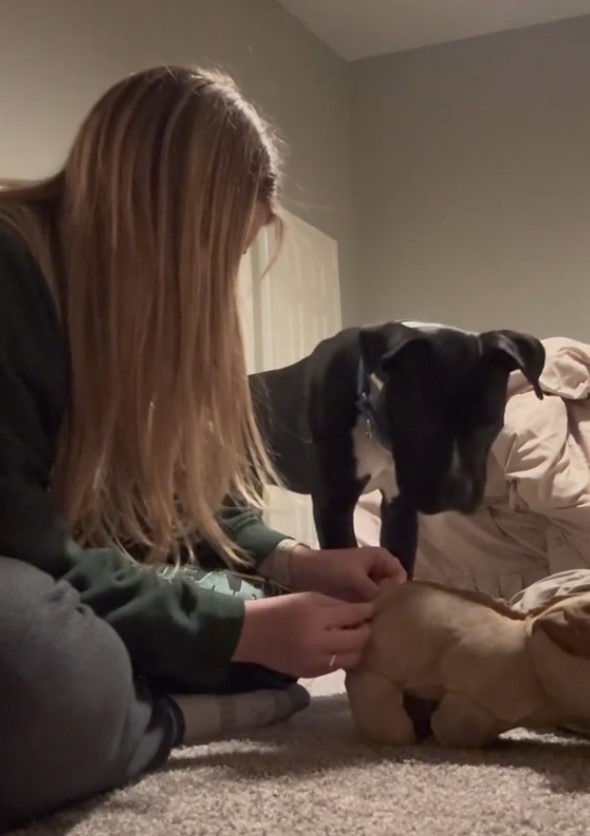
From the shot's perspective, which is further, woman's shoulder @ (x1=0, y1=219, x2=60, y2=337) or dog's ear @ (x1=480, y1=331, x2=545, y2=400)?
dog's ear @ (x1=480, y1=331, x2=545, y2=400)

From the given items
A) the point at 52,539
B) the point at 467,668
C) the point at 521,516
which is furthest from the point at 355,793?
the point at 521,516

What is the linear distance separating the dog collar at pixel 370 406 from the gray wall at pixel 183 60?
90 centimetres

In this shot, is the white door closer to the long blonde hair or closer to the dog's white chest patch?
the dog's white chest patch

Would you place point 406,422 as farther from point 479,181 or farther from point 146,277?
point 479,181

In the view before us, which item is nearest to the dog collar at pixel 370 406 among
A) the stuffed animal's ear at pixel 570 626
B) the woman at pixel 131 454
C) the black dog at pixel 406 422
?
the black dog at pixel 406 422

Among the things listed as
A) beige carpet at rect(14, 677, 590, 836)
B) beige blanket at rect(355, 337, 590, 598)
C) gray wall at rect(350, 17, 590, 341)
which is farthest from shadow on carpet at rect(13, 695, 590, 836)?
gray wall at rect(350, 17, 590, 341)

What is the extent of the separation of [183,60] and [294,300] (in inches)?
28.0

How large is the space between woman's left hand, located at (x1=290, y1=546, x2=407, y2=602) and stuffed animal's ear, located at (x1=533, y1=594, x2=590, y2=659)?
0.23m

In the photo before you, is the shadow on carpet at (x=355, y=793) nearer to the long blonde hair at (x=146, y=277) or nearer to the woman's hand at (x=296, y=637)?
the woman's hand at (x=296, y=637)

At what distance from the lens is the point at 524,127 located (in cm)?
335

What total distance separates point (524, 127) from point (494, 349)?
2159 millimetres

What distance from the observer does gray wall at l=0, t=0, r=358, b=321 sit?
2.00 m

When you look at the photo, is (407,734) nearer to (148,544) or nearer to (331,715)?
(331,715)

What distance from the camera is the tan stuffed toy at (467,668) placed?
0.81m
